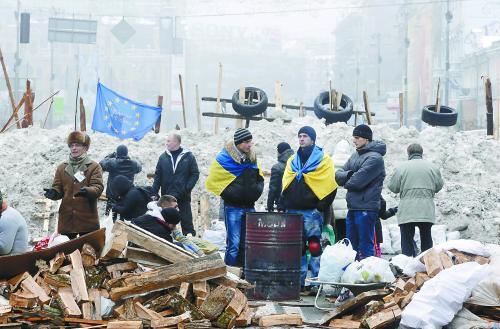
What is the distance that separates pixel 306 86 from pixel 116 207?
441 ft

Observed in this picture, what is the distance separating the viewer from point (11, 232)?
10.1m

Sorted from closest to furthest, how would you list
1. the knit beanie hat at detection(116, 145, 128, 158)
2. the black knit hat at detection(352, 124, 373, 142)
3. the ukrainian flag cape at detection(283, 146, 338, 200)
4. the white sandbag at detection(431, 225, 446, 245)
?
the ukrainian flag cape at detection(283, 146, 338, 200) → the black knit hat at detection(352, 124, 373, 142) → the knit beanie hat at detection(116, 145, 128, 158) → the white sandbag at detection(431, 225, 446, 245)

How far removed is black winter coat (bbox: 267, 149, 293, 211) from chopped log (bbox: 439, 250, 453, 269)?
2.70 m

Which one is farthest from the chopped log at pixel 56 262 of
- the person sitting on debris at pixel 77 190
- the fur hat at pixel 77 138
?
the fur hat at pixel 77 138

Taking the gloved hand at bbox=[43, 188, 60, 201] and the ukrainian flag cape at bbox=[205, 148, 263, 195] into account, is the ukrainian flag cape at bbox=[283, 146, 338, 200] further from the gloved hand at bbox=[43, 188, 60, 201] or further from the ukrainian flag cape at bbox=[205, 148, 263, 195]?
the gloved hand at bbox=[43, 188, 60, 201]

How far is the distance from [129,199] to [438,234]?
21.1 feet

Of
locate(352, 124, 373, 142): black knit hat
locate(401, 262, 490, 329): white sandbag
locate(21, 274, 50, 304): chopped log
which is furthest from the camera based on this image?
locate(352, 124, 373, 142): black knit hat

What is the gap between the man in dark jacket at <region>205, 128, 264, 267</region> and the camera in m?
12.0

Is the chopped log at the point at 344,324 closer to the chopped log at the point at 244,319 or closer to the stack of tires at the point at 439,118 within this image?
the chopped log at the point at 244,319

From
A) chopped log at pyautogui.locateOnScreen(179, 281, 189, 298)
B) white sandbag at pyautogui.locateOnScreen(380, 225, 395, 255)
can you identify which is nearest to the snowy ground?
white sandbag at pyautogui.locateOnScreen(380, 225, 395, 255)

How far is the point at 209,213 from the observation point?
762 inches

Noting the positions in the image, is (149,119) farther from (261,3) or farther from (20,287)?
(261,3)

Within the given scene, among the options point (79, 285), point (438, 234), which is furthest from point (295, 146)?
point (79, 285)

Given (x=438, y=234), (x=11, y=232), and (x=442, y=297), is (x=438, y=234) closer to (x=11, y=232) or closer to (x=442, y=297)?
(x=442, y=297)
